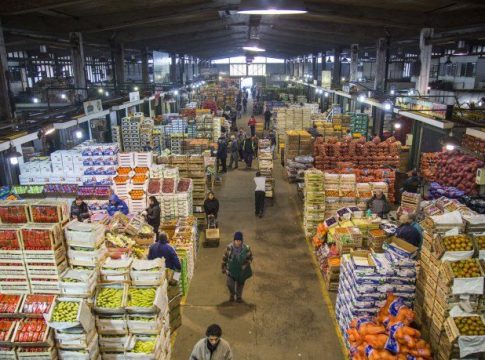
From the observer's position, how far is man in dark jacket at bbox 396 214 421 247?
8711 millimetres

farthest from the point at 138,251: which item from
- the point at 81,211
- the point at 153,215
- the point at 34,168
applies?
the point at 34,168

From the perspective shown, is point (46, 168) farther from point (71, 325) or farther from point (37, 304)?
point (71, 325)

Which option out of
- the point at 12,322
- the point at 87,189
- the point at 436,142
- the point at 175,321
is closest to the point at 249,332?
the point at 175,321

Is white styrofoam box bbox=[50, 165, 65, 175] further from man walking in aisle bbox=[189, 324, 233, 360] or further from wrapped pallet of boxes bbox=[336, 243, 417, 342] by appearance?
wrapped pallet of boxes bbox=[336, 243, 417, 342]

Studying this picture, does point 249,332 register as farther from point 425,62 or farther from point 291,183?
point 425,62

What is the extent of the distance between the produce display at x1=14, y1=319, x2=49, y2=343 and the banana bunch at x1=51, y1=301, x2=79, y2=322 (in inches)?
9.8

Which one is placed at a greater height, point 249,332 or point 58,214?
point 58,214

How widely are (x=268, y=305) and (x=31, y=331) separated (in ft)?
15.3

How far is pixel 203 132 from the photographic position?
21281 millimetres

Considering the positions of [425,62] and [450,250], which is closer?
[450,250]

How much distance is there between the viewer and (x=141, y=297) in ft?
19.1

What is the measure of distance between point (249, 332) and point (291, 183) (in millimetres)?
10685

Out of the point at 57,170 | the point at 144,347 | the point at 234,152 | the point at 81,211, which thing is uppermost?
the point at 57,170

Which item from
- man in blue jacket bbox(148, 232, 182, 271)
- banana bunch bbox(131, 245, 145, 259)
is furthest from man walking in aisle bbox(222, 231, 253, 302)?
banana bunch bbox(131, 245, 145, 259)
